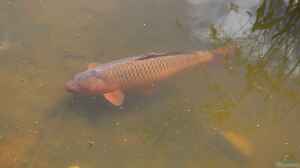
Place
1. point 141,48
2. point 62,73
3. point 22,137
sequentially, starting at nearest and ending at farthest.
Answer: point 22,137, point 62,73, point 141,48

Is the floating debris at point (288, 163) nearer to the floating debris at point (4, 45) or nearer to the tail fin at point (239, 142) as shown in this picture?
the tail fin at point (239, 142)

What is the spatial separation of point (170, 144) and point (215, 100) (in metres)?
0.75

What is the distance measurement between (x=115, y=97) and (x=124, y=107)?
6.7 inches

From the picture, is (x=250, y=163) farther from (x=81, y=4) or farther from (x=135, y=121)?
(x=81, y=4)

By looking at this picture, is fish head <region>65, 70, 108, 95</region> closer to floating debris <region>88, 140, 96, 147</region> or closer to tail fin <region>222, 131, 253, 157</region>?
floating debris <region>88, 140, 96, 147</region>

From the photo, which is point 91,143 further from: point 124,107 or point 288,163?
point 288,163

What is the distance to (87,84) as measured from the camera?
4379 mm

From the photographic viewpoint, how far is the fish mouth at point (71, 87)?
14.1ft

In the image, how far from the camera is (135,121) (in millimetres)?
4387

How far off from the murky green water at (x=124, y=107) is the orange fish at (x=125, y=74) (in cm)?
16

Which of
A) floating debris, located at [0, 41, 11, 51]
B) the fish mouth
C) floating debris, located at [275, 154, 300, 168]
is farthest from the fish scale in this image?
floating debris, located at [275, 154, 300, 168]

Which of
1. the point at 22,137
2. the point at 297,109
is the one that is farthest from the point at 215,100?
the point at 22,137

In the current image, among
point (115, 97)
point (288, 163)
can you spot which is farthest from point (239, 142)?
point (115, 97)

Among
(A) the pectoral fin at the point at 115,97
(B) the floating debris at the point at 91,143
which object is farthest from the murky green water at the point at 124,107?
(A) the pectoral fin at the point at 115,97
